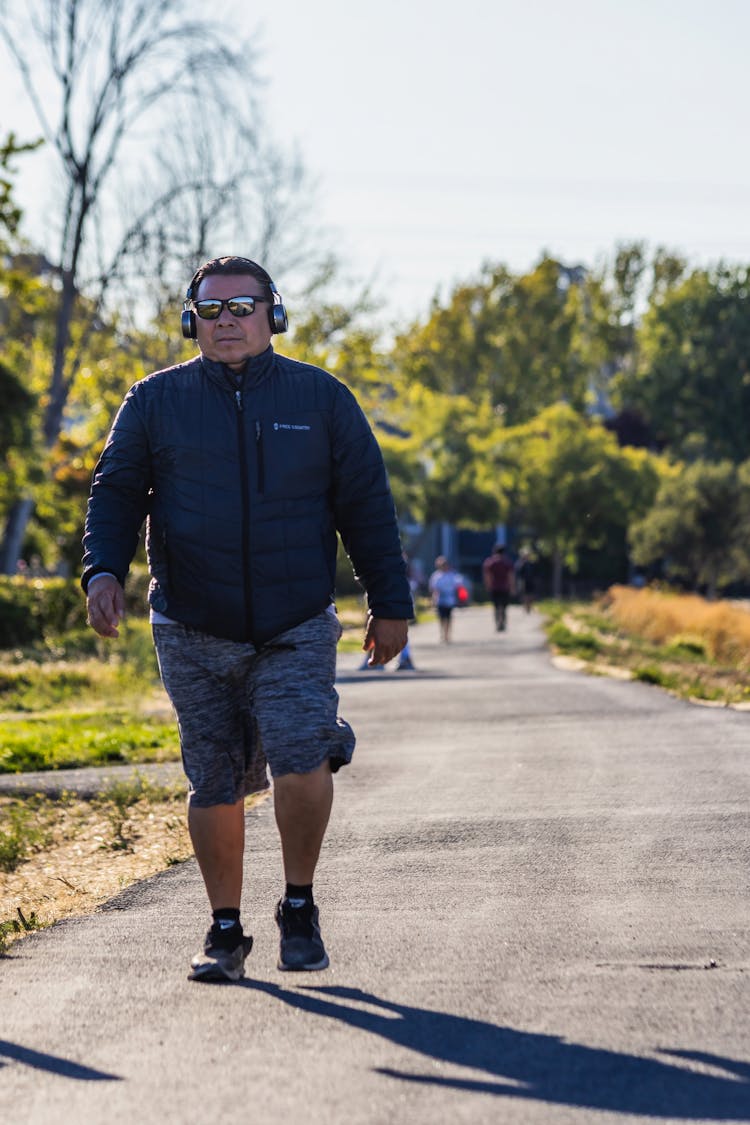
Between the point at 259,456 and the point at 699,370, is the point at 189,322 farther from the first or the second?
the point at 699,370

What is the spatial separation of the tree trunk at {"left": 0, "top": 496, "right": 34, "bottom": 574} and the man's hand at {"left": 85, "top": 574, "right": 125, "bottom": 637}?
86.3ft

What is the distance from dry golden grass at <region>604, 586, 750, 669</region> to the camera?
27734 millimetres

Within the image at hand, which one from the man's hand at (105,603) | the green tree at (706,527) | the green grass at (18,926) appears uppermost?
the man's hand at (105,603)

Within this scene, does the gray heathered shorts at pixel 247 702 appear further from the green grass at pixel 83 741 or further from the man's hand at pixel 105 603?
the green grass at pixel 83 741

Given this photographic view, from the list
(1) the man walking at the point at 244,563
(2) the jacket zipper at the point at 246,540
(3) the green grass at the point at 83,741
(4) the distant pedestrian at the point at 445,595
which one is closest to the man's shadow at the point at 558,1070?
(1) the man walking at the point at 244,563

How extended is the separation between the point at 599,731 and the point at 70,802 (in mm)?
3902

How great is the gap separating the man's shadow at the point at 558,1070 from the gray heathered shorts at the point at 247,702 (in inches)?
34.0

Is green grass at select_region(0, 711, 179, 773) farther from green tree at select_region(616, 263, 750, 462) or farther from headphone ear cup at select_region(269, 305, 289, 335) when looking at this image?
green tree at select_region(616, 263, 750, 462)

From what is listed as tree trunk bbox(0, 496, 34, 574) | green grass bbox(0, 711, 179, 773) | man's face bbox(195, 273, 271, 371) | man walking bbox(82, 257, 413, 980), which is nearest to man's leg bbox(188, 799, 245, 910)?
man walking bbox(82, 257, 413, 980)

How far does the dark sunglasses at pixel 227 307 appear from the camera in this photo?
5.37 m

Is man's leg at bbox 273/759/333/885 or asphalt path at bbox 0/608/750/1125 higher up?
man's leg at bbox 273/759/333/885

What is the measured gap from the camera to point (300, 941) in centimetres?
515

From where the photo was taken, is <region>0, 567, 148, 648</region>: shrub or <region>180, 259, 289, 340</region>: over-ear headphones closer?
<region>180, 259, 289, 340</region>: over-ear headphones

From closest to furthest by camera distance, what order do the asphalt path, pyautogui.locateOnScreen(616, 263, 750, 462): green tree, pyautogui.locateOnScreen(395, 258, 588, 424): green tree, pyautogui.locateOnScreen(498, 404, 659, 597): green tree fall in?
the asphalt path
pyautogui.locateOnScreen(498, 404, 659, 597): green tree
pyautogui.locateOnScreen(616, 263, 750, 462): green tree
pyautogui.locateOnScreen(395, 258, 588, 424): green tree
